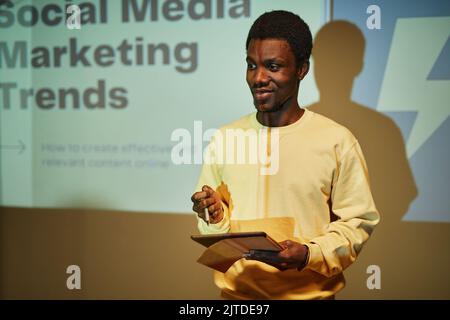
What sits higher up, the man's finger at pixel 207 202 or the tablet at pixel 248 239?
the man's finger at pixel 207 202

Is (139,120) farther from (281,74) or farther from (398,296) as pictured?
(398,296)

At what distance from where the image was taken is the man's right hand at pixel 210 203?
2.22 meters

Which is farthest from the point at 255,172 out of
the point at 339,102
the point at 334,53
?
the point at 334,53

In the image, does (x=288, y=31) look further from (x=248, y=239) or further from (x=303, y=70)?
(x=248, y=239)

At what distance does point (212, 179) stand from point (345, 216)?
593 millimetres

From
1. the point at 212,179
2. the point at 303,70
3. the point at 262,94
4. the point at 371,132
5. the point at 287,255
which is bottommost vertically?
the point at 287,255

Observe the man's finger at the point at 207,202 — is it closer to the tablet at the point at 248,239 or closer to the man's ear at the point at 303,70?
the tablet at the point at 248,239

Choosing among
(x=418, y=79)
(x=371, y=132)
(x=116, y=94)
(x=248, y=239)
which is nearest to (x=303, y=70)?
(x=371, y=132)

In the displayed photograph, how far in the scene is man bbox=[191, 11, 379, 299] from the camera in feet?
7.35

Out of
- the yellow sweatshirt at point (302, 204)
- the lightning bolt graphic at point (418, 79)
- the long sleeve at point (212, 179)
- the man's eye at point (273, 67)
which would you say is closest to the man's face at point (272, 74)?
the man's eye at point (273, 67)

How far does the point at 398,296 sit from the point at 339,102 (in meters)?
0.93

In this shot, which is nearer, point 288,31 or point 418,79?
point 288,31

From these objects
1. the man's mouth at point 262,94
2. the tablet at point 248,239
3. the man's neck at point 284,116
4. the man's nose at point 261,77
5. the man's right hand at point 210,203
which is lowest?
the tablet at point 248,239

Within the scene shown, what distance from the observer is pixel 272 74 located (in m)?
2.31
